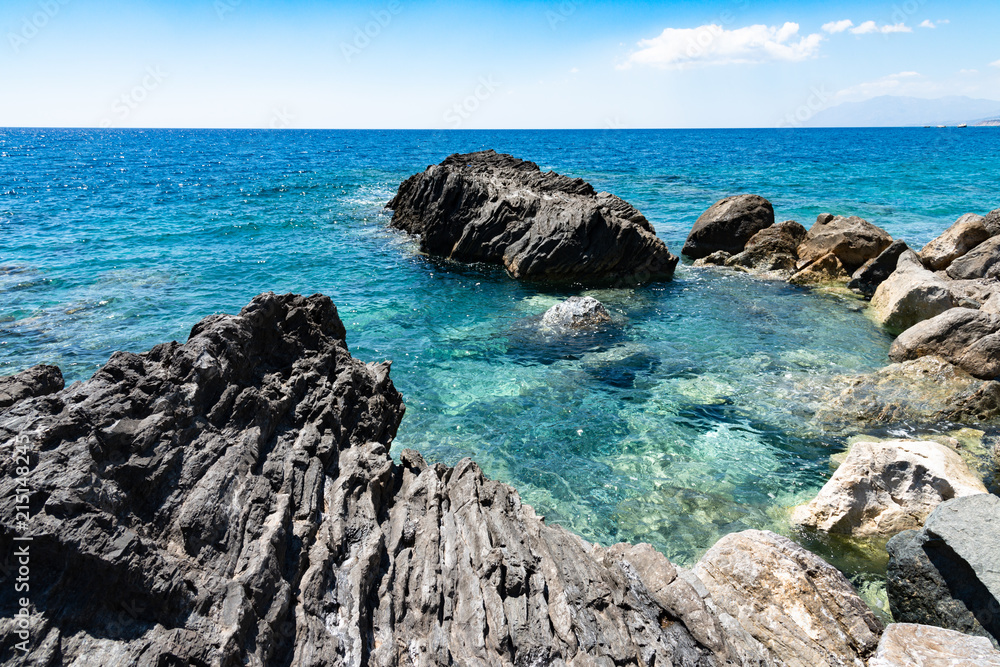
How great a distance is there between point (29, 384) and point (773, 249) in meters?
27.5

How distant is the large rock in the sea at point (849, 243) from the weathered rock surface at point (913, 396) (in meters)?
11.1

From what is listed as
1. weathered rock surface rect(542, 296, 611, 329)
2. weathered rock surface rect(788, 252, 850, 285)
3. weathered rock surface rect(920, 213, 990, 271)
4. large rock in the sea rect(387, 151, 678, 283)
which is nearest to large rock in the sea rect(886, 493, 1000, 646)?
weathered rock surface rect(542, 296, 611, 329)

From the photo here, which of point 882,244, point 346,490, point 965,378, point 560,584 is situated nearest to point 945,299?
point 965,378

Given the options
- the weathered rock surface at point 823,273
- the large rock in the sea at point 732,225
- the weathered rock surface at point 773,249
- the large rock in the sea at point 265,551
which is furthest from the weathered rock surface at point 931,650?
the large rock in the sea at point 732,225

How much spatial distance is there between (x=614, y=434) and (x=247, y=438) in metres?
8.49

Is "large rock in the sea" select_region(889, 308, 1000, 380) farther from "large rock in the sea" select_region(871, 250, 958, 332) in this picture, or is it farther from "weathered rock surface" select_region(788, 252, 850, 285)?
"weathered rock surface" select_region(788, 252, 850, 285)

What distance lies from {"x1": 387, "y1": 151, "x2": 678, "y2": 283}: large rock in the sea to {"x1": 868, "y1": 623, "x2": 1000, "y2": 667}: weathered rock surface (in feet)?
63.9

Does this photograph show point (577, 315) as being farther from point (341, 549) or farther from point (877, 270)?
point (341, 549)

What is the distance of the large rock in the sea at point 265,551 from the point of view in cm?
484

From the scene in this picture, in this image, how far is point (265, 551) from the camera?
5812mm

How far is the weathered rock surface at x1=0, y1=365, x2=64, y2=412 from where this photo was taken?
614cm

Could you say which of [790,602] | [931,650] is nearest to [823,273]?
[790,602]

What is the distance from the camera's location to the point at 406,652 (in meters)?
5.78

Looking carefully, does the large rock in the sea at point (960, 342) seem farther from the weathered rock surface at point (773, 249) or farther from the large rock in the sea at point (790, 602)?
the large rock in the sea at point (790, 602)
